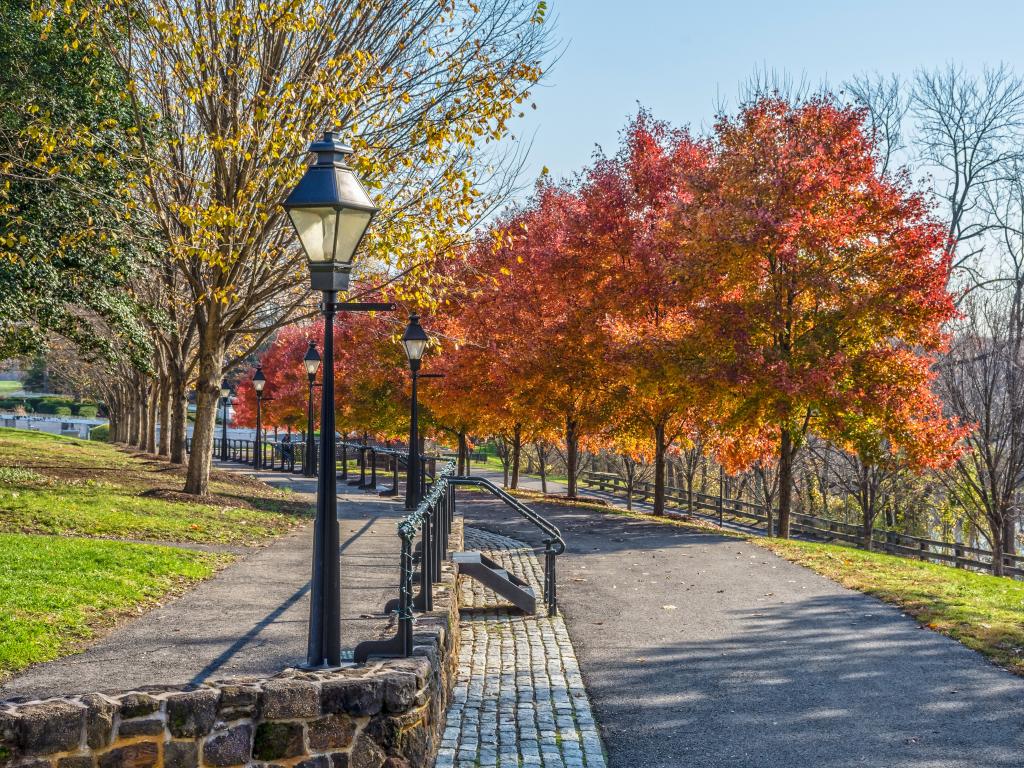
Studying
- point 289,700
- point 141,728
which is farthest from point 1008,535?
point 141,728

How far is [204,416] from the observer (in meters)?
17.3

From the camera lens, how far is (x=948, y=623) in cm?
1010

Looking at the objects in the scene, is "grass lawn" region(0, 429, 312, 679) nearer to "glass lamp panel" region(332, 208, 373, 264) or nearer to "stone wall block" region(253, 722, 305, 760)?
"stone wall block" region(253, 722, 305, 760)

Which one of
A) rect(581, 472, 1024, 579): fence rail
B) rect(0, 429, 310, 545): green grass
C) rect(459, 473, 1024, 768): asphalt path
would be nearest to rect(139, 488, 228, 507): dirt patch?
rect(0, 429, 310, 545): green grass

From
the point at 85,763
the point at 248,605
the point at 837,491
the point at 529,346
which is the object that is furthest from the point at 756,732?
the point at 837,491

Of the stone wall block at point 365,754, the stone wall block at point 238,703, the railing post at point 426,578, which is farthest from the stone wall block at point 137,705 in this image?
the railing post at point 426,578

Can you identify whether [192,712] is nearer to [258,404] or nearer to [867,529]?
[867,529]

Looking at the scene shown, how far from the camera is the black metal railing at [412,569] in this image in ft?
20.0

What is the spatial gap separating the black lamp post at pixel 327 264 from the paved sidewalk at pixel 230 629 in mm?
1247

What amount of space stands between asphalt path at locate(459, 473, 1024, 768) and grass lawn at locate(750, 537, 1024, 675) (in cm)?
25

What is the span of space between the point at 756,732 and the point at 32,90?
47.5 feet

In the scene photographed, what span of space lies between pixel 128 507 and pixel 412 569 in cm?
847

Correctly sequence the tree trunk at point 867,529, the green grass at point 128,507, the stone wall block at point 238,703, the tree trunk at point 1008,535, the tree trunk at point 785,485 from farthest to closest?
1. the tree trunk at point 867,529
2. the tree trunk at point 1008,535
3. the tree trunk at point 785,485
4. the green grass at point 128,507
5. the stone wall block at point 238,703

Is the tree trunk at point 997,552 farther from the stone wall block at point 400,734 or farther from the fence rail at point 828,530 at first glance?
the stone wall block at point 400,734
